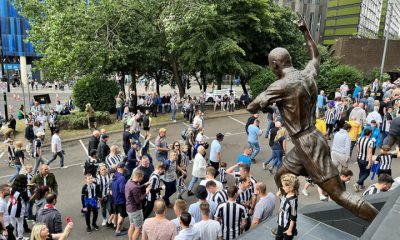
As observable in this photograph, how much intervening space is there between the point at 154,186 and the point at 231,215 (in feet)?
7.84

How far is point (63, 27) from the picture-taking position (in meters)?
17.9

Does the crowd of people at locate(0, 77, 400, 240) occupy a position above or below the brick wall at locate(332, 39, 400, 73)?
below

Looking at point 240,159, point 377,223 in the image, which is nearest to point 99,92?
point 240,159

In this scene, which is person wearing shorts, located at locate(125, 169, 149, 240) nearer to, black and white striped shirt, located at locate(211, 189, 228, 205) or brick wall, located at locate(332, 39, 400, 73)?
black and white striped shirt, located at locate(211, 189, 228, 205)

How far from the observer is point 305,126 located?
4699 millimetres

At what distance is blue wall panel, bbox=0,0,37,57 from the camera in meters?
54.5

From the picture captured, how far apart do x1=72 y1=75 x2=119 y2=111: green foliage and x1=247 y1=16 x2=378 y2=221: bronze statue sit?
17479 mm

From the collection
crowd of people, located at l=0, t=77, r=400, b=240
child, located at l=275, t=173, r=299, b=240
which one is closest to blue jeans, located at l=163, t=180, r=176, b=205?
crowd of people, located at l=0, t=77, r=400, b=240

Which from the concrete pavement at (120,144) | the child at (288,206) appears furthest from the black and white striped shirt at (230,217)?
the concrete pavement at (120,144)

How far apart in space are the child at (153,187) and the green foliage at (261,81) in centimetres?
1583

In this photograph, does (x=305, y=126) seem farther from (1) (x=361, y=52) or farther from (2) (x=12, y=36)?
(2) (x=12, y=36)

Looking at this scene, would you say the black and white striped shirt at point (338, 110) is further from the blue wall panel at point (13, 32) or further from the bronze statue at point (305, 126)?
the blue wall panel at point (13, 32)

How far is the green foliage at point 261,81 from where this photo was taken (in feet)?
73.9

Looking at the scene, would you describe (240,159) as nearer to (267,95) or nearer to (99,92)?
(267,95)
